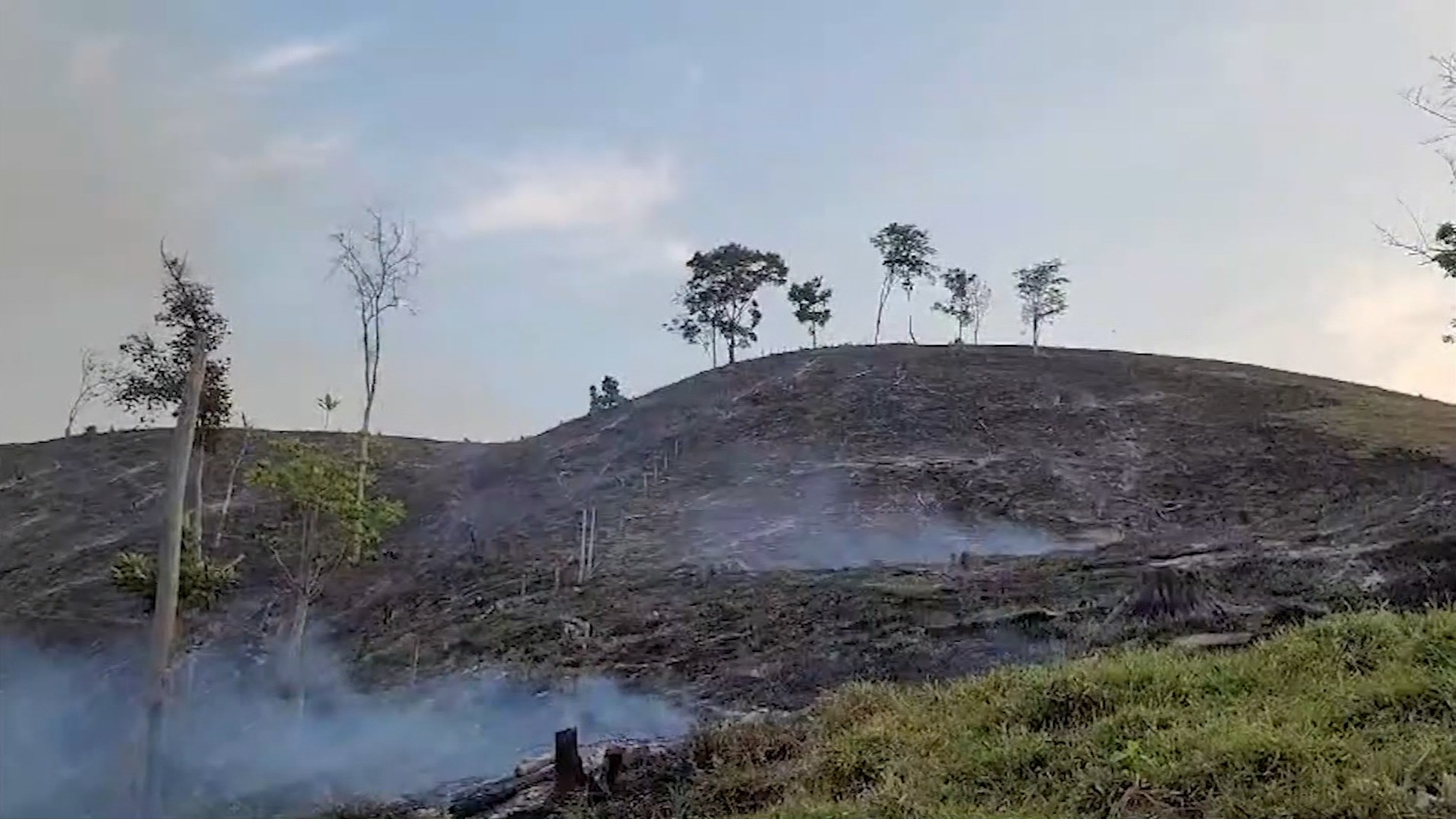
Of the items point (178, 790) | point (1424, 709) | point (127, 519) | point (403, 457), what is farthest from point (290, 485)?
point (403, 457)

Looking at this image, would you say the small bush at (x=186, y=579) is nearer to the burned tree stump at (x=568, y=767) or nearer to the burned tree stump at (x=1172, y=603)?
the burned tree stump at (x=568, y=767)

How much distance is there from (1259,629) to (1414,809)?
21.0ft

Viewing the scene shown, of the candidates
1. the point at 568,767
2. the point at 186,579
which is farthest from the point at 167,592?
the point at 568,767

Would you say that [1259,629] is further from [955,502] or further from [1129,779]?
[955,502]

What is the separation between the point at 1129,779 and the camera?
7.59m

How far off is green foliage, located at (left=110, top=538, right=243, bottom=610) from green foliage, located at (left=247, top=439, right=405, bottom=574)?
3358 millimetres

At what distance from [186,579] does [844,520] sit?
16.5 m

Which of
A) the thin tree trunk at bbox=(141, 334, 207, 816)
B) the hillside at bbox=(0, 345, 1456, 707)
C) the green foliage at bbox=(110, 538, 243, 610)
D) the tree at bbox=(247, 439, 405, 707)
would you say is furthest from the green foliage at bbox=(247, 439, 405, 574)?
the thin tree trunk at bbox=(141, 334, 207, 816)

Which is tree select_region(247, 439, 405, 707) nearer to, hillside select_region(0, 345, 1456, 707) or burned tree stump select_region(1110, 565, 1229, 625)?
hillside select_region(0, 345, 1456, 707)

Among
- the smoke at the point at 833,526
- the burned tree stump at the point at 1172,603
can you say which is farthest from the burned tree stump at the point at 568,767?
the smoke at the point at 833,526

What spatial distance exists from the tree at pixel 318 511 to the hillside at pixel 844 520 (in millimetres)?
2482

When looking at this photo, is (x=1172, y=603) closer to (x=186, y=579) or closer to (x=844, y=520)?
(x=186, y=579)

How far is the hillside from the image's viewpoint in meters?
16.8

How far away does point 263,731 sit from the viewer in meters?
18.4
